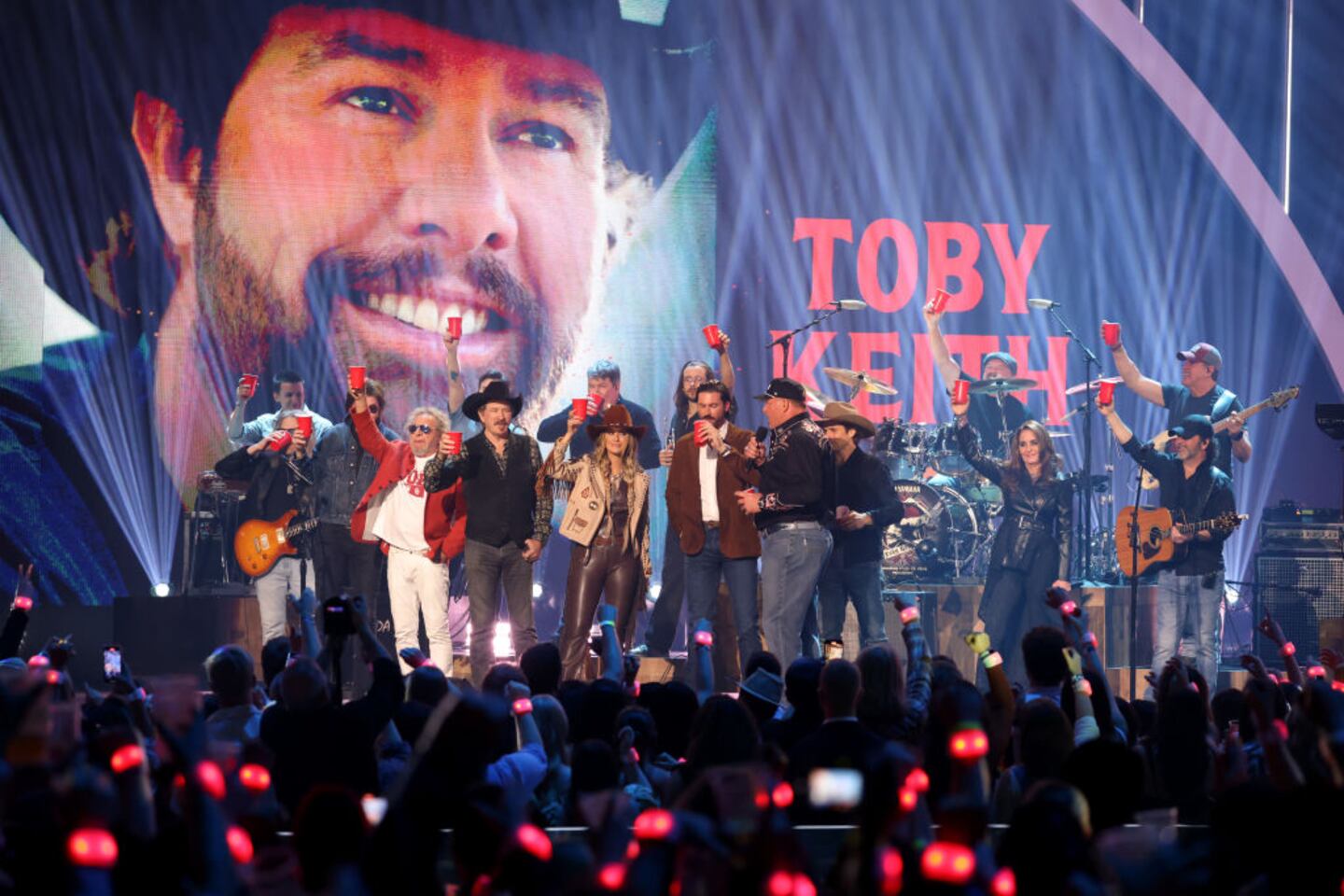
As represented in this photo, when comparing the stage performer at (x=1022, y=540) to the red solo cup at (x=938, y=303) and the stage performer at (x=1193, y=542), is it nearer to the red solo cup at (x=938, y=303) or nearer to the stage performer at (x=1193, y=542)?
the stage performer at (x=1193, y=542)

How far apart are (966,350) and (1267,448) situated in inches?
111

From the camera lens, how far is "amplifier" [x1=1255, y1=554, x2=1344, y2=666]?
11.5 metres

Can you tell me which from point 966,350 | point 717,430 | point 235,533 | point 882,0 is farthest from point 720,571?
point 882,0

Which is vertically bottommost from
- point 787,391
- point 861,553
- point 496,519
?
point 861,553

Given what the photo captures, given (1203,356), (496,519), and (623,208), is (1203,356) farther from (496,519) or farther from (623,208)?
(496,519)

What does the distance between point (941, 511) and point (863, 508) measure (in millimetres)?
3409

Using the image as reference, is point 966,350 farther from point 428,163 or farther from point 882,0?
point 428,163

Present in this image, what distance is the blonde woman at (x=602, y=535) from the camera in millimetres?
8469

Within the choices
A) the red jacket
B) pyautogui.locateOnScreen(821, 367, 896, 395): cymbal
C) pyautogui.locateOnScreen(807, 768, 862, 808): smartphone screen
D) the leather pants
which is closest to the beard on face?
pyautogui.locateOnScreen(821, 367, 896, 395): cymbal

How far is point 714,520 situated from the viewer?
329 inches

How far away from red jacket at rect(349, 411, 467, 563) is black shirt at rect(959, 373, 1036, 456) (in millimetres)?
4654

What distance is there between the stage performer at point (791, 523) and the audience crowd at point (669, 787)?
2955mm

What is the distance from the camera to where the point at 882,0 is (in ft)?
42.8

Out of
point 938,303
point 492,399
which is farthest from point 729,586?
point 938,303
